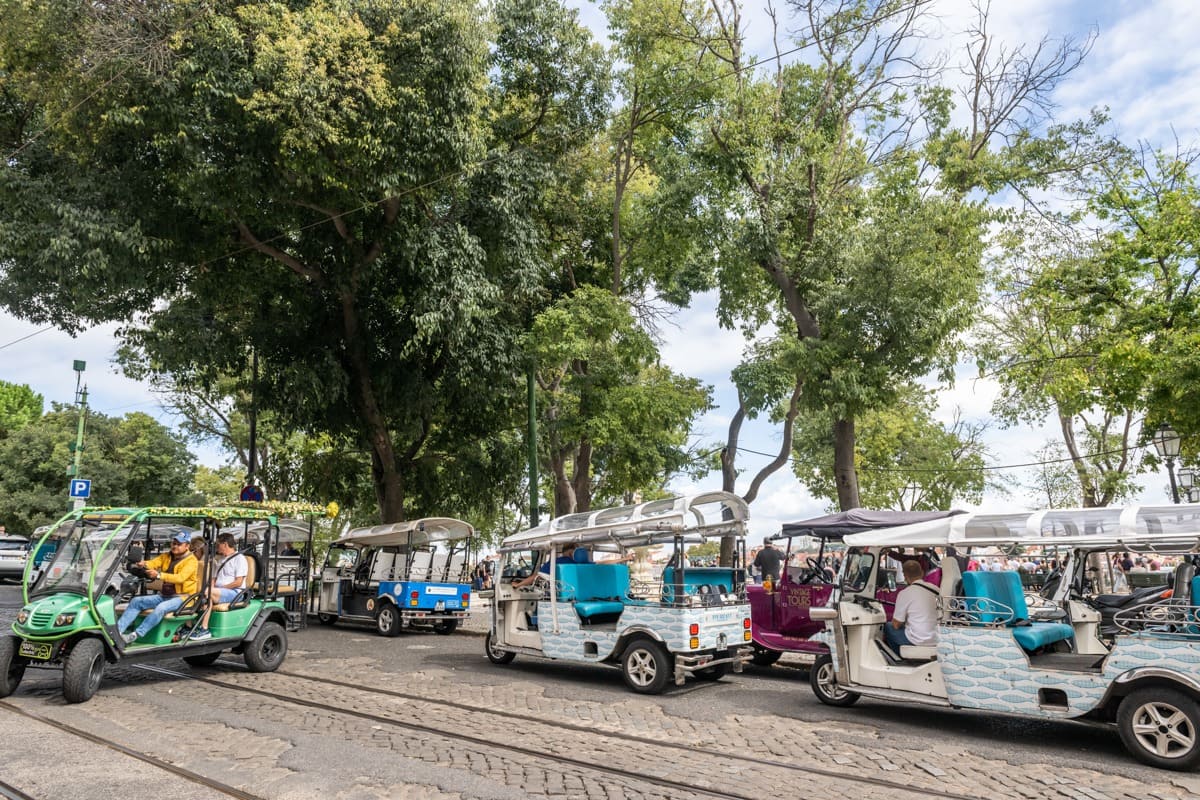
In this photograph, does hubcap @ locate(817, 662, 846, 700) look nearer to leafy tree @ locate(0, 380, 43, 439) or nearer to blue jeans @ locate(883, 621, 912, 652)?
blue jeans @ locate(883, 621, 912, 652)

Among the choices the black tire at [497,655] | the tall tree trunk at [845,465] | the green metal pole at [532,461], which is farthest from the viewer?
the green metal pole at [532,461]

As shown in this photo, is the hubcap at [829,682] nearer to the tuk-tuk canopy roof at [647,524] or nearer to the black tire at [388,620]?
the tuk-tuk canopy roof at [647,524]

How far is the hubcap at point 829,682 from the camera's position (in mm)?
9391

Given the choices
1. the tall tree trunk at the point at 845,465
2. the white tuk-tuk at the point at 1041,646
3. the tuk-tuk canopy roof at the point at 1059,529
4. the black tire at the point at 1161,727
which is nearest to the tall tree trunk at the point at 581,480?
the tall tree trunk at the point at 845,465

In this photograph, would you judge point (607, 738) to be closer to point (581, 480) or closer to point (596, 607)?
point (596, 607)

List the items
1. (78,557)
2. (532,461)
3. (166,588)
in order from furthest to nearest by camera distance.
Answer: (532,461) < (166,588) < (78,557)

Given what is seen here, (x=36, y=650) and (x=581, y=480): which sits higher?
(x=581, y=480)

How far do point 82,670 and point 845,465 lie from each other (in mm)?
14315

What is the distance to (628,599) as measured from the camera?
38.7ft

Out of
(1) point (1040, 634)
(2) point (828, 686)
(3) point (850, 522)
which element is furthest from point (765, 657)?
(1) point (1040, 634)

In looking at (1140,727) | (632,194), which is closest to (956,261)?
(632,194)

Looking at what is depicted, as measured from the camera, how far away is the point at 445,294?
60.7ft

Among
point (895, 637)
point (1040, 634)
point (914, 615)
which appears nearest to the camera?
point (1040, 634)

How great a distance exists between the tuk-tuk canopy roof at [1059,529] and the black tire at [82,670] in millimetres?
8259
